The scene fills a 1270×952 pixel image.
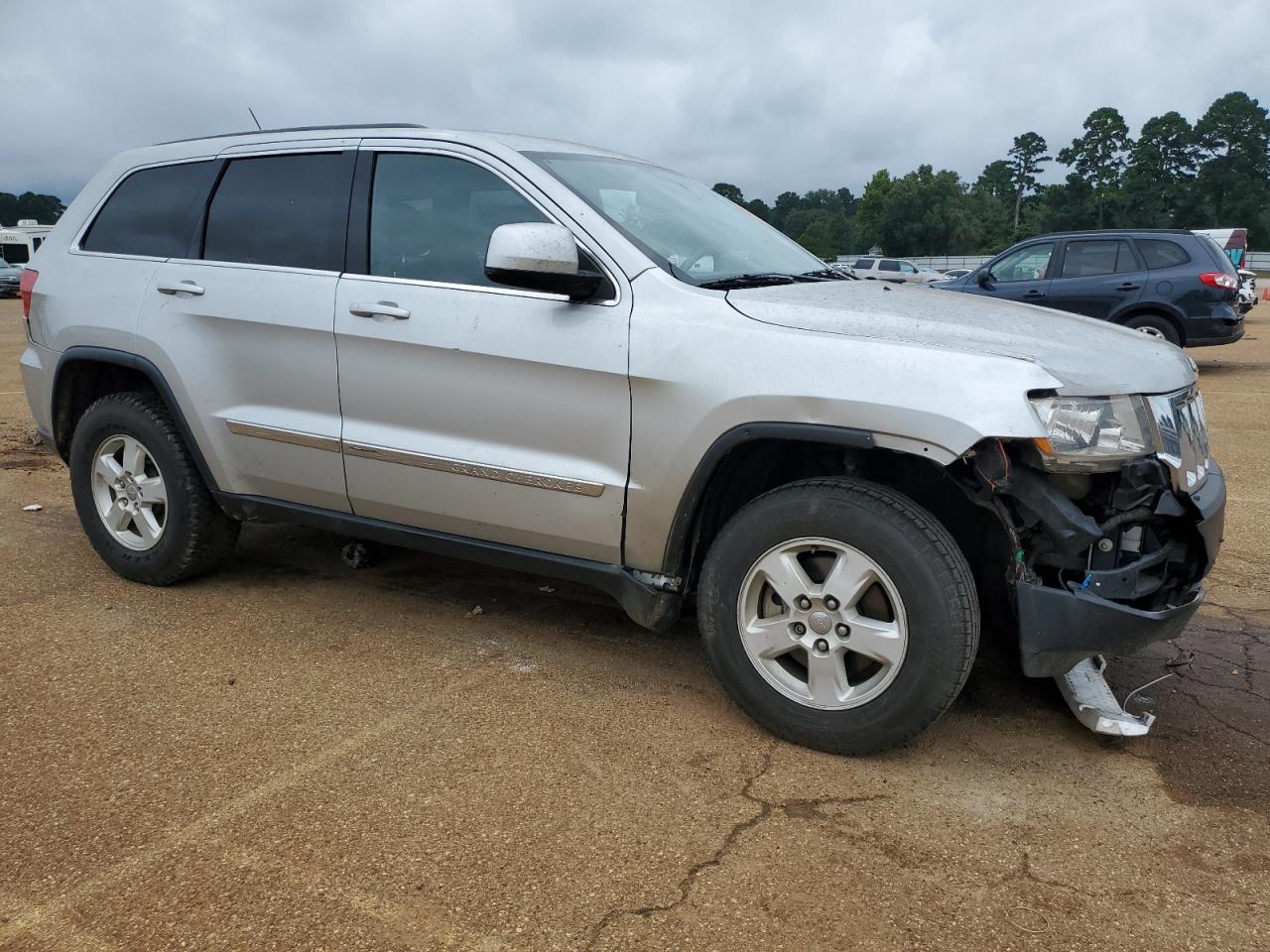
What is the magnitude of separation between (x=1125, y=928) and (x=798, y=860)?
0.74 m

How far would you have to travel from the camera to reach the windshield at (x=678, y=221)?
11.6ft

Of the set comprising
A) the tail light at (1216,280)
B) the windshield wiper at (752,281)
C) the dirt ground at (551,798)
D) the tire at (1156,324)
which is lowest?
the dirt ground at (551,798)

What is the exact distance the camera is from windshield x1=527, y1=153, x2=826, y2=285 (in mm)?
3545

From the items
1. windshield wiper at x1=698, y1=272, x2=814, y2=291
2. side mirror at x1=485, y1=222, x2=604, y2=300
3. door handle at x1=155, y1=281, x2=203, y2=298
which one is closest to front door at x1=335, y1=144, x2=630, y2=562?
side mirror at x1=485, y1=222, x2=604, y2=300

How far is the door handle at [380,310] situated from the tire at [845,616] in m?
1.38

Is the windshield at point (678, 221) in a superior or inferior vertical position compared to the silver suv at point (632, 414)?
superior

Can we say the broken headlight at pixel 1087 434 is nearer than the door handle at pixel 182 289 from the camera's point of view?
Yes

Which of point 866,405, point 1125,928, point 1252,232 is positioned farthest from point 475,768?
point 1252,232

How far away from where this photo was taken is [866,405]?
2895mm

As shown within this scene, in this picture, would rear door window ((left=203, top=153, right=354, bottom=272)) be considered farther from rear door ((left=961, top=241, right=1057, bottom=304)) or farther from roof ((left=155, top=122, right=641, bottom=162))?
rear door ((left=961, top=241, right=1057, bottom=304))

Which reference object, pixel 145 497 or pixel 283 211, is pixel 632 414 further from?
pixel 145 497

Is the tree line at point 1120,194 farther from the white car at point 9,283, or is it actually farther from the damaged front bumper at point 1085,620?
the damaged front bumper at point 1085,620

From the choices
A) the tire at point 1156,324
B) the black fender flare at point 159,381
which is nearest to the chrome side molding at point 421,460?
the black fender flare at point 159,381

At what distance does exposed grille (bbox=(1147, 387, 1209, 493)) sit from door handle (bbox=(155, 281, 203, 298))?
3.44m
